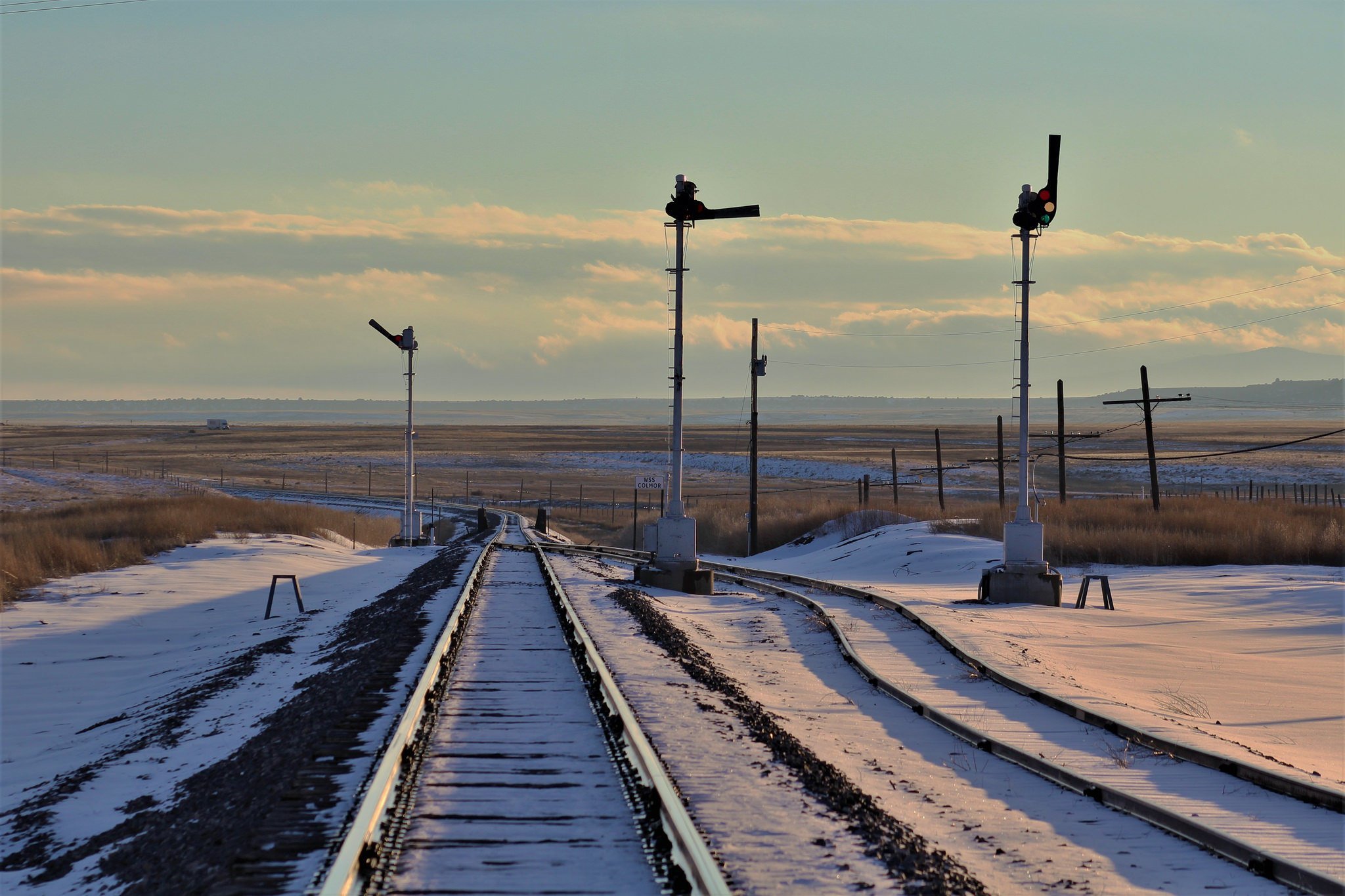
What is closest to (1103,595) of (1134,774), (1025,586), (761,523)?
(1025,586)

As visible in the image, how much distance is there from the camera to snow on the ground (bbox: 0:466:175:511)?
196 feet

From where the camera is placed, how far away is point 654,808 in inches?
273

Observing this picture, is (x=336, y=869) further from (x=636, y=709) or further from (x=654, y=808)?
(x=636, y=709)

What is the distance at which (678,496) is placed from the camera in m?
22.1

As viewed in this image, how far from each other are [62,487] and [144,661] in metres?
55.2

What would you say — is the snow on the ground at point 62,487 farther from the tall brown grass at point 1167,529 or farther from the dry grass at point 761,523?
the tall brown grass at point 1167,529

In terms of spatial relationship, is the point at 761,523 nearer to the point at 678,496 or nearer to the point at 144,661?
the point at 678,496

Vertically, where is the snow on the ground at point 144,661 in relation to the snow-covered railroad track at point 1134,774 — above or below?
below

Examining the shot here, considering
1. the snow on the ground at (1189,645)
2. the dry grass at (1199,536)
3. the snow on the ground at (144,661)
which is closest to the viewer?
the snow on the ground at (144,661)

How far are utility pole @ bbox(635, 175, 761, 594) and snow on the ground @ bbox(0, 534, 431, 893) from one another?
598 centimetres

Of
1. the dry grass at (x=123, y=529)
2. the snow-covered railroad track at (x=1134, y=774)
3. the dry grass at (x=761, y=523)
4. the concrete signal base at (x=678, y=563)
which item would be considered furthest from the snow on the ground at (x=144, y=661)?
the dry grass at (x=761, y=523)

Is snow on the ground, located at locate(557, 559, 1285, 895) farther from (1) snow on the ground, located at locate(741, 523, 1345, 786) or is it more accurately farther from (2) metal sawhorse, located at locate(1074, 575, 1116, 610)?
(2) metal sawhorse, located at locate(1074, 575, 1116, 610)

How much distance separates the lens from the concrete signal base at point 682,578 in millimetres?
22719

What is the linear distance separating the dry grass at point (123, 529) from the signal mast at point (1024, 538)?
19616mm
